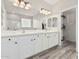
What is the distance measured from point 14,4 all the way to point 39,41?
63.0 inches

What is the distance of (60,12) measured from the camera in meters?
4.82

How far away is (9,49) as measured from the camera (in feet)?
6.67

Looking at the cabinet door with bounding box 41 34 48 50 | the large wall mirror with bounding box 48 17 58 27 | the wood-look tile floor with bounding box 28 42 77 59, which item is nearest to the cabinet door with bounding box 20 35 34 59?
the wood-look tile floor with bounding box 28 42 77 59

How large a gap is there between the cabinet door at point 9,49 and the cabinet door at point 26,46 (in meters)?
0.23

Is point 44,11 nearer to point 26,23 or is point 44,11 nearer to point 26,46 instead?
point 26,23

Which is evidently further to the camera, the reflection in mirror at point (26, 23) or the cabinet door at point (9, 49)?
the reflection in mirror at point (26, 23)

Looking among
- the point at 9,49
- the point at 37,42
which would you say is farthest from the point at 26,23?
the point at 9,49

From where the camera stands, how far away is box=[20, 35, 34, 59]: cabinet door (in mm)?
2406

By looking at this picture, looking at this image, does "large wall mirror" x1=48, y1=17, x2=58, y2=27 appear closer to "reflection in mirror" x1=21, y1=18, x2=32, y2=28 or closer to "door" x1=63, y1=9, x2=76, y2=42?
"reflection in mirror" x1=21, y1=18, x2=32, y2=28

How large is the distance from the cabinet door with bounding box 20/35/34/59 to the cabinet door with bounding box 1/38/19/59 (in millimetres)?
227

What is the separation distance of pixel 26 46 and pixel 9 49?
0.62 metres

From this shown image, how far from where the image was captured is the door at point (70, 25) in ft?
20.0

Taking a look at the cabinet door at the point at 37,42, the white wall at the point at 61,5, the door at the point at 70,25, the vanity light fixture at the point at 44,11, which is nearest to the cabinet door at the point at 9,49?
the cabinet door at the point at 37,42

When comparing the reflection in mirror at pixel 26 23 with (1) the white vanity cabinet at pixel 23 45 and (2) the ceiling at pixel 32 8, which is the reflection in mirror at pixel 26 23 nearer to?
(2) the ceiling at pixel 32 8
